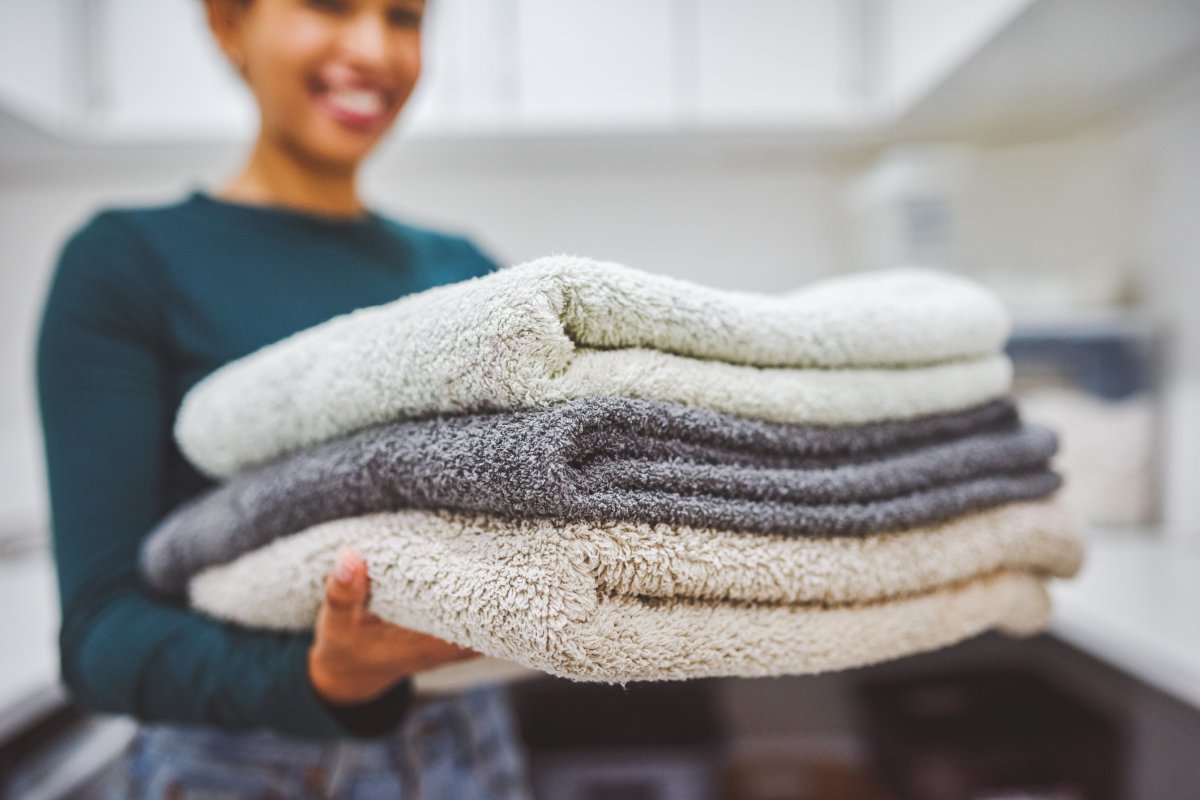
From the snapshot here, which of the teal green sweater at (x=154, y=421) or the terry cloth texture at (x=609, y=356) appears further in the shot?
the teal green sweater at (x=154, y=421)

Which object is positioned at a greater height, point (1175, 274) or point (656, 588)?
point (1175, 274)

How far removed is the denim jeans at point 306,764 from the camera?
0.50 m

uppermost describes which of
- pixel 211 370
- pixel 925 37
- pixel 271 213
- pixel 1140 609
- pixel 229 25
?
pixel 925 37

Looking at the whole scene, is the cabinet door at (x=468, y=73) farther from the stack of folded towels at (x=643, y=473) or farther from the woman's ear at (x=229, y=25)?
the stack of folded towels at (x=643, y=473)

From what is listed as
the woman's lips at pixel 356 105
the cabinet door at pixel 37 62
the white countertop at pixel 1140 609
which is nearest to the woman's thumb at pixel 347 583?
the woman's lips at pixel 356 105

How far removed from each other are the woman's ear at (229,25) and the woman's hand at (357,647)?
0.40 meters

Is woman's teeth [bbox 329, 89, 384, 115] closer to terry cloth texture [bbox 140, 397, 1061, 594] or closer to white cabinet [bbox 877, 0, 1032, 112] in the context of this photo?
terry cloth texture [bbox 140, 397, 1061, 594]

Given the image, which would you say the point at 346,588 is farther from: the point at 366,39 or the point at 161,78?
the point at 161,78

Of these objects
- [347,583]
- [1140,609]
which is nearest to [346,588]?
[347,583]

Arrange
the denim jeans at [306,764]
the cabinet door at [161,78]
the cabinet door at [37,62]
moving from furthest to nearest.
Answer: the cabinet door at [161,78], the cabinet door at [37,62], the denim jeans at [306,764]

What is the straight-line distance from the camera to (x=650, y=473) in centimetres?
28

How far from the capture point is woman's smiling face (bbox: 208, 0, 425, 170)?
482 mm

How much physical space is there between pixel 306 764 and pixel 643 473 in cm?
37

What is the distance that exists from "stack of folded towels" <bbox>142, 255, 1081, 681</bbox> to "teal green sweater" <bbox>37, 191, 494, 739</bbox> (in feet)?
0.14
